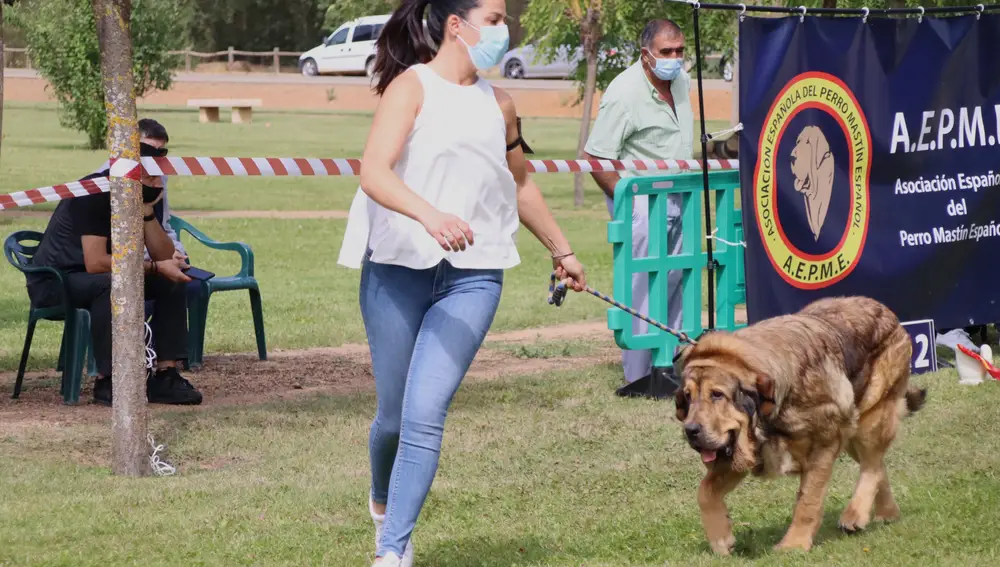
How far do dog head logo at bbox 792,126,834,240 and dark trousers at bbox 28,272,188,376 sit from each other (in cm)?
369

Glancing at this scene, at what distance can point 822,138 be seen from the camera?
8547mm

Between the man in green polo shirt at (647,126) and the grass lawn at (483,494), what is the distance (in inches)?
30.2

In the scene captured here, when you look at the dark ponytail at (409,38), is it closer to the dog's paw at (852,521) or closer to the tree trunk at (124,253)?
the tree trunk at (124,253)

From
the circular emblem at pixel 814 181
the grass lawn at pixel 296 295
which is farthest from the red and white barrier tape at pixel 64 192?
the circular emblem at pixel 814 181

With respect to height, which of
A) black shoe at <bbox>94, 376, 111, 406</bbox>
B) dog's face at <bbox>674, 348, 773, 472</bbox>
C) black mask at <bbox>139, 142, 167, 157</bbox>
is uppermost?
black mask at <bbox>139, 142, 167, 157</bbox>

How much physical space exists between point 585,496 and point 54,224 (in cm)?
404

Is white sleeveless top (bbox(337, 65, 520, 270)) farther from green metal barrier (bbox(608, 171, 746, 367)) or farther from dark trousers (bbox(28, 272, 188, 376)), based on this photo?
dark trousers (bbox(28, 272, 188, 376))

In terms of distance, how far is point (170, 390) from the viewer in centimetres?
845

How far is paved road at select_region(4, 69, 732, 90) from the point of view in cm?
4500

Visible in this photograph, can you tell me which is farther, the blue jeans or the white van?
the white van

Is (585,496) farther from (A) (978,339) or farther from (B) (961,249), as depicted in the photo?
(A) (978,339)

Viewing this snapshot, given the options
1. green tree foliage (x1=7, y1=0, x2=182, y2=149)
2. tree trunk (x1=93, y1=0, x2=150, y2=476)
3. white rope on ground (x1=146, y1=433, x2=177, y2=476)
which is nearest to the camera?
tree trunk (x1=93, y1=0, x2=150, y2=476)

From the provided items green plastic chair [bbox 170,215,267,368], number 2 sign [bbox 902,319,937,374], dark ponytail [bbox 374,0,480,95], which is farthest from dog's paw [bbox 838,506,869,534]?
green plastic chair [bbox 170,215,267,368]

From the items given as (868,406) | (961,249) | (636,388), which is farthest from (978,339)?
(868,406)
